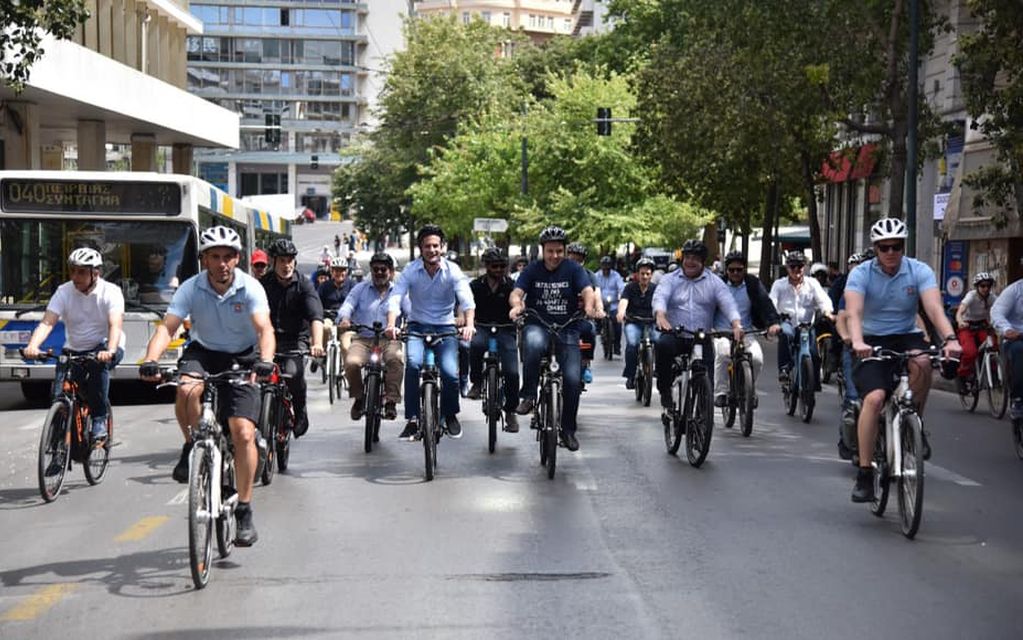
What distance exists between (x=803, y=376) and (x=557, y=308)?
464 cm

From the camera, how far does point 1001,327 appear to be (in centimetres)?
1314

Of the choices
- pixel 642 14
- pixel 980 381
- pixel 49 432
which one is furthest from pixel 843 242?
pixel 49 432

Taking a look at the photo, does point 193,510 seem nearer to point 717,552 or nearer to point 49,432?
point 717,552

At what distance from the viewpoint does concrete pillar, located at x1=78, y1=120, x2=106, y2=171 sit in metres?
38.2

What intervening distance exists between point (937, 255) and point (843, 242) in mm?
10405

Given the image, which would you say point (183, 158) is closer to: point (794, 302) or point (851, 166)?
point (851, 166)

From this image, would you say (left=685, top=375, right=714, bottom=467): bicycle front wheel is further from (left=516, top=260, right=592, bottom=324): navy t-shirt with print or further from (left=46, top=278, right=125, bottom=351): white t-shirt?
(left=46, top=278, right=125, bottom=351): white t-shirt

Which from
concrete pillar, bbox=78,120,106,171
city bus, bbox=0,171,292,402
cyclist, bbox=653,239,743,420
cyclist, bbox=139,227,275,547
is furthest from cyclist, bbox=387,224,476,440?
concrete pillar, bbox=78,120,106,171

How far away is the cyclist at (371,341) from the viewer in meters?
13.5

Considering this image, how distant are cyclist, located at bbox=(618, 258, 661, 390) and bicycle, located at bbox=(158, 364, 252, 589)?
10.9 metres

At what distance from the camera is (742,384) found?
14.8 meters

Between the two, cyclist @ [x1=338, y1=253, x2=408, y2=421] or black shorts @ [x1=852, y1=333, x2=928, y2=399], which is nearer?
black shorts @ [x1=852, y1=333, x2=928, y2=399]

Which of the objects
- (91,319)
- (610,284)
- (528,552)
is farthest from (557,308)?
(610,284)

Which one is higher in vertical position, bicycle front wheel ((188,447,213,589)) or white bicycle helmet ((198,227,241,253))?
white bicycle helmet ((198,227,241,253))
